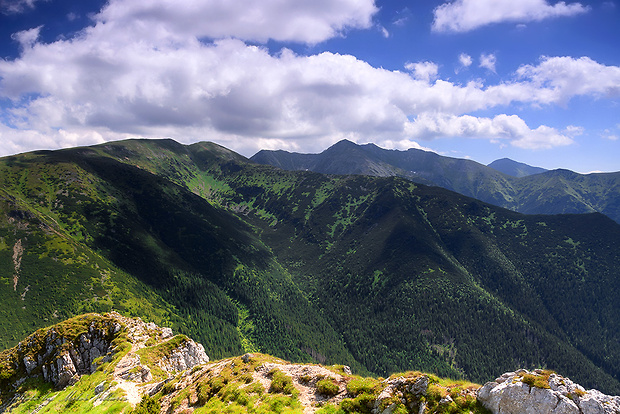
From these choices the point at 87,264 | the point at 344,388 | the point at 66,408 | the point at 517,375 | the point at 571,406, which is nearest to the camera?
the point at 571,406

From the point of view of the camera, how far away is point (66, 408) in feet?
136

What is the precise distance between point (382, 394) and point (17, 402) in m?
74.3

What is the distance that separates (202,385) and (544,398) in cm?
3653

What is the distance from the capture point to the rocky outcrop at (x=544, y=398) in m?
19.5

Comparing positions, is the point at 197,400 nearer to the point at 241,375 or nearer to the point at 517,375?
the point at 241,375

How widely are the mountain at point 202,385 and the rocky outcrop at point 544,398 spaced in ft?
0.22

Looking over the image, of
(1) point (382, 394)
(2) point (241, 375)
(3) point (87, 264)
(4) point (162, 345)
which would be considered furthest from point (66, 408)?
(3) point (87, 264)

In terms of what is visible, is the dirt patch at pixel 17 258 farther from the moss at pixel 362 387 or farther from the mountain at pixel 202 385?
the moss at pixel 362 387

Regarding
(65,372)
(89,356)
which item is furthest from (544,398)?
(89,356)

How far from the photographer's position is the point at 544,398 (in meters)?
20.6

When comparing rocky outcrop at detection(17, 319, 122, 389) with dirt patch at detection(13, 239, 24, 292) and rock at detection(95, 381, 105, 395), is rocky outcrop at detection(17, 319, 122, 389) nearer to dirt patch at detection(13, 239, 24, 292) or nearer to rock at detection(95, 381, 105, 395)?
rock at detection(95, 381, 105, 395)

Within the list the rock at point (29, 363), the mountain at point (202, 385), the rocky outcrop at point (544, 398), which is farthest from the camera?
the rock at point (29, 363)

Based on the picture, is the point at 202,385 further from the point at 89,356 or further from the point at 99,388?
the point at 89,356

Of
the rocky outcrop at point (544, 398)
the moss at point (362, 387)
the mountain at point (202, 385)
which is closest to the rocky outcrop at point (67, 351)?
the mountain at point (202, 385)
